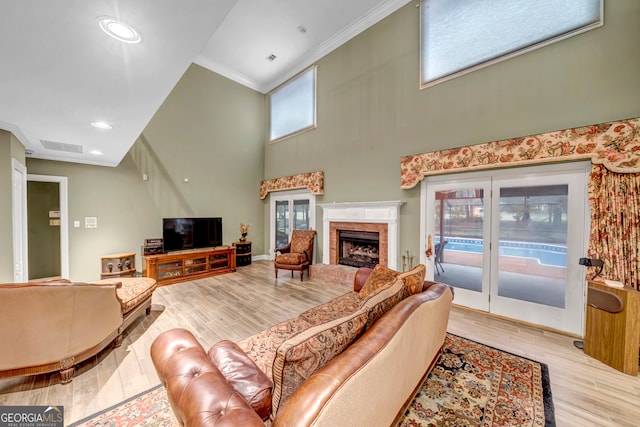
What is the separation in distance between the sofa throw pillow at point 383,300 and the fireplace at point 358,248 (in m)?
2.72

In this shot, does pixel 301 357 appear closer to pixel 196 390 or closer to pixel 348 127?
pixel 196 390

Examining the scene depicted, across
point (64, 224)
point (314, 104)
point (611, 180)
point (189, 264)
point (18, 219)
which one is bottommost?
point (189, 264)

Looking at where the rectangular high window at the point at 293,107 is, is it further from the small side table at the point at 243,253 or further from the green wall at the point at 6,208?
the green wall at the point at 6,208

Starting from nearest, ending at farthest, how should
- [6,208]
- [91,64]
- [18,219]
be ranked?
[91,64] < [6,208] < [18,219]

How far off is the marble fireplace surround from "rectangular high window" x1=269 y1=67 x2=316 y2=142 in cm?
223

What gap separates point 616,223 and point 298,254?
4299 mm

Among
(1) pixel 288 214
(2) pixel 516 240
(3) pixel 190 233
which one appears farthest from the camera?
(1) pixel 288 214

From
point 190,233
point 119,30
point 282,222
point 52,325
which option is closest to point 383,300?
point 119,30

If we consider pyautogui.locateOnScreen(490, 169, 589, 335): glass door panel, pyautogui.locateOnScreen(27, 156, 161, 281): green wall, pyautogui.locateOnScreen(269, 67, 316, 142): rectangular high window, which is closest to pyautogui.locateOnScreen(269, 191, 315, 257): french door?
pyautogui.locateOnScreen(269, 67, 316, 142): rectangular high window

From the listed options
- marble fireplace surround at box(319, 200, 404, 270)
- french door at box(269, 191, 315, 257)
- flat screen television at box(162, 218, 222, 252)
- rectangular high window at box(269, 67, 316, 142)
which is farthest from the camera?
french door at box(269, 191, 315, 257)

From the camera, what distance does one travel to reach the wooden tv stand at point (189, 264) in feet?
14.3

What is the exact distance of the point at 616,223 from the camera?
2.34 m

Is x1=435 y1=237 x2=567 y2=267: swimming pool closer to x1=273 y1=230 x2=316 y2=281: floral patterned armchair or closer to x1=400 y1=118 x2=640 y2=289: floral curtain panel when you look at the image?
x1=400 y1=118 x2=640 y2=289: floral curtain panel

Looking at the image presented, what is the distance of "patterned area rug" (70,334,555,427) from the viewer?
1.54m
